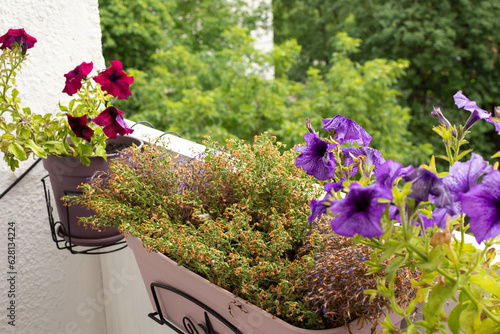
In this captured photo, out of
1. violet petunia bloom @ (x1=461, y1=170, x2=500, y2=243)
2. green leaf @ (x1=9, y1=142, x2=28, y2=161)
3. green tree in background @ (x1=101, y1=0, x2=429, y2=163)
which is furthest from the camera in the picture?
green tree in background @ (x1=101, y1=0, x2=429, y2=163)

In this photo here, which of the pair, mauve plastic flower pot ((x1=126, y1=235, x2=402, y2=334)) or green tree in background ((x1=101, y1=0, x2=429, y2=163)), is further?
green tree in background ((x1=101, y1=0, x2=429, y2=163))

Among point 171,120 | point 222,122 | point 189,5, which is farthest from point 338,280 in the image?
point 189,5

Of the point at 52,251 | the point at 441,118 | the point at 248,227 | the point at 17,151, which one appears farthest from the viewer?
the point at 52,251

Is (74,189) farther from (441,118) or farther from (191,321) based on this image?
(441,118)

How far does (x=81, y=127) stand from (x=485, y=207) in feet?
2.64

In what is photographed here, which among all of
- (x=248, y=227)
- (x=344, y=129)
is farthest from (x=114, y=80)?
(x=344, y=129)

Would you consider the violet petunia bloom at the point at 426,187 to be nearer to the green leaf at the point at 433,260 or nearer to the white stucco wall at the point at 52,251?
the green leaf at the point at 433,260

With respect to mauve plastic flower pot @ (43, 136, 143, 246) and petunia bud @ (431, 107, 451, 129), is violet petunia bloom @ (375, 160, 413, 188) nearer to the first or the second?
petunia bud @ (431, 107, 451, 129)

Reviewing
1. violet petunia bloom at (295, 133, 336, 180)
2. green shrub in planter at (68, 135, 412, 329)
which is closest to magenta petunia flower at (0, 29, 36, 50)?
green shrub in planter at (68, 135, 412, 329)

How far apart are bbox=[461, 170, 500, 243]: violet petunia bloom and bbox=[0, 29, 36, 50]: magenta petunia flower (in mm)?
952

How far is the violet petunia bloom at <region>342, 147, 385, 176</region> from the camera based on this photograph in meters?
0.54

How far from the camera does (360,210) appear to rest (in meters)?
0.41

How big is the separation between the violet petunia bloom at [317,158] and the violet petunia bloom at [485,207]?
0.65ft

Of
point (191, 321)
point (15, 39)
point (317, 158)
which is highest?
point (15, 39)
